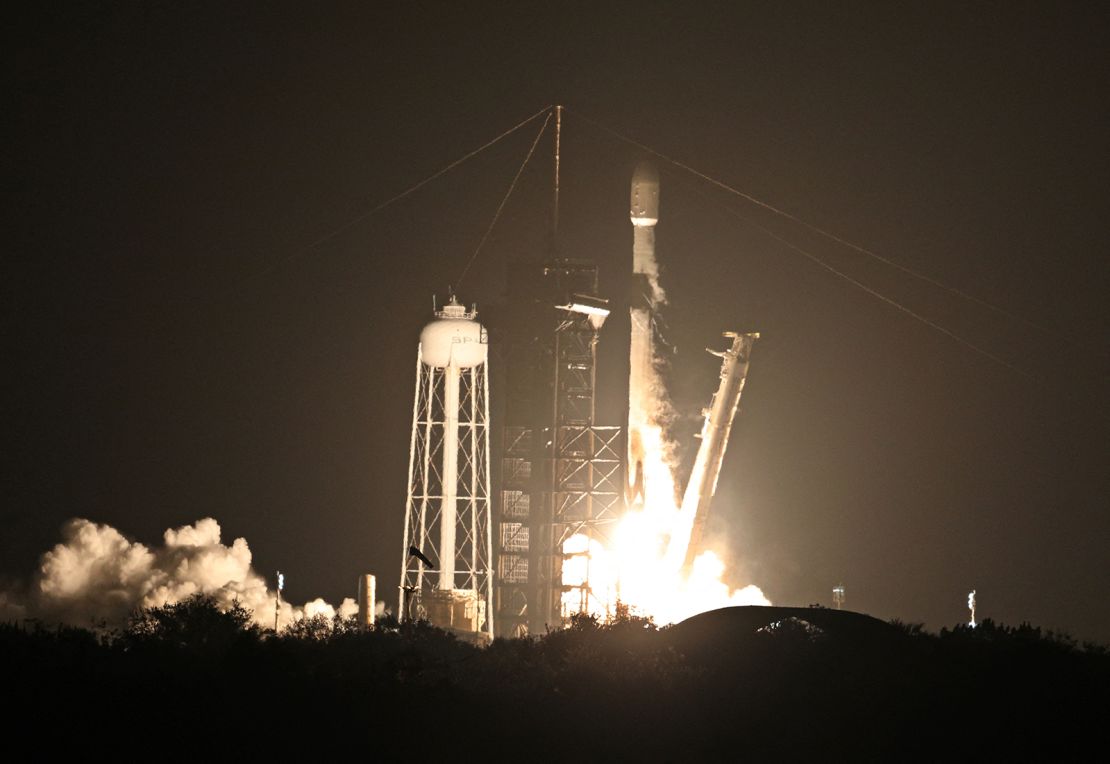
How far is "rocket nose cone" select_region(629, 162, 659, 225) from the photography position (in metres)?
73.8

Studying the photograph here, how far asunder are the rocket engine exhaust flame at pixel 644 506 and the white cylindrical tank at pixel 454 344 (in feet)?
18.3

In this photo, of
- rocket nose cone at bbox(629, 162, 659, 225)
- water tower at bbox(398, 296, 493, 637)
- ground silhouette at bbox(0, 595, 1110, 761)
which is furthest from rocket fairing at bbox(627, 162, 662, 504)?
ground silhouette at bbox(0, 595, 1110, 761)

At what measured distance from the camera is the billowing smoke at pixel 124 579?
76625 mm

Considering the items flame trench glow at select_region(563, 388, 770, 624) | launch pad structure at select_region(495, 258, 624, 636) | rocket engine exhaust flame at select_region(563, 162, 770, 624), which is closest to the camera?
flame trench glow at select_region(563, 388, 770, 624)

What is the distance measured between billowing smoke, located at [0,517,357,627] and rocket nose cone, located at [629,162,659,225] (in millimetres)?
18260

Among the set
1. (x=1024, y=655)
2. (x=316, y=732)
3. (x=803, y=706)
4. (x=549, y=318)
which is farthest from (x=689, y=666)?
(x=549, y=318)

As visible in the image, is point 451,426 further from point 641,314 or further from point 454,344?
point 641,314

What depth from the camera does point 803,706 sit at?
44.1 m

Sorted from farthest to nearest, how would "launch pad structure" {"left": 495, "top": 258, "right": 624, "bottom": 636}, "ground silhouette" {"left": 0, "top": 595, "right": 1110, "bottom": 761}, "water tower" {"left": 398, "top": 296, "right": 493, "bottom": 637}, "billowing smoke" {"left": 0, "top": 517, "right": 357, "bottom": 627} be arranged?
1. "billowing smoke" {"left": 0, "top": 517, "right": 357, "bottom": 627}
2. "water tower" {"left": 398, "top": 296, "right": 493, "bottom": 637}
3. "launch pad structure" {"left": 495, "top": 258, "right": 624, "bottom": 636}
4. "ground silhouette" {"left": 0, "top": 595, "right": 1110, "bottom": 761}

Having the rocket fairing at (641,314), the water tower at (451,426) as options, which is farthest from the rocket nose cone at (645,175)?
the water tower at (451,426)

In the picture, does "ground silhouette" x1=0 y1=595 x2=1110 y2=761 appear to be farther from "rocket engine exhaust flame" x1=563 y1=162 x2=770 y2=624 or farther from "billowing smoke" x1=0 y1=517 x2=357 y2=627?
"billowing smoke" x1=0 y1=517 x2=357 y2=627

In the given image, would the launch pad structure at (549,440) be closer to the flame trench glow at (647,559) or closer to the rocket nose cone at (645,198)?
the flame trench glow at (647,559)

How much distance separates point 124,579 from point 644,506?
2015 centimetres

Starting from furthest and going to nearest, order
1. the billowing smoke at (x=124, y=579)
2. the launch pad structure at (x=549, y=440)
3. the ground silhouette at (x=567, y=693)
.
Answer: the billowing smoke at (x=124, y=579) → the launch pad structure at (x=549, y=440) → the ground silhouette at (x=567, y=693)
